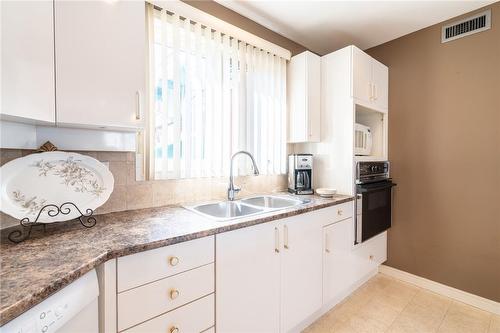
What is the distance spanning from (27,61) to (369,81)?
2400mm

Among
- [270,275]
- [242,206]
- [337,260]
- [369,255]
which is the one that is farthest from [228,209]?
[369,255]

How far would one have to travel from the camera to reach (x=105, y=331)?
818 mm

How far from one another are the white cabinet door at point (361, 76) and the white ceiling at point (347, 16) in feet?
0.96

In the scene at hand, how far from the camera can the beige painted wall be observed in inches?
72.4

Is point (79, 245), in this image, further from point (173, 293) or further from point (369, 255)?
point (369, 255)

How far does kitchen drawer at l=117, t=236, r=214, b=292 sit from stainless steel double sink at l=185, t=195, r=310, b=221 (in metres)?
0.45

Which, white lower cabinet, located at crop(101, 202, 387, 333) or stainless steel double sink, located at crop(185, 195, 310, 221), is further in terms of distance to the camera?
stainless steel double sink, located at crop(185, 195, 310, 221)

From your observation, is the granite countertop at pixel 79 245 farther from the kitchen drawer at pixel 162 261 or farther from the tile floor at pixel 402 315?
the tile floor at pixel 402 315

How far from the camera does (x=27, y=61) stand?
2.77 ft

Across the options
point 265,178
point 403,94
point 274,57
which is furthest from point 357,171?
point 274,57

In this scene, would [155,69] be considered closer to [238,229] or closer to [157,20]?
[157,20]

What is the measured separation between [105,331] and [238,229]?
64 cm

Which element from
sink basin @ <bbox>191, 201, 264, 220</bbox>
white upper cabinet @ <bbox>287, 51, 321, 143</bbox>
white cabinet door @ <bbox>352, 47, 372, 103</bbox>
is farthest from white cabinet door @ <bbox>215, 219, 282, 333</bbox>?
white cabinet door @ <bbox>352, 47, 372, 103</bbox>

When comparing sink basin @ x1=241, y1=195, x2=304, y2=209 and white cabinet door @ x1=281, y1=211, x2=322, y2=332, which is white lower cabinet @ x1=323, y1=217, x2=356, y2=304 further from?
sink basin @ x1=241, y1=195, x2=304, y2=209
